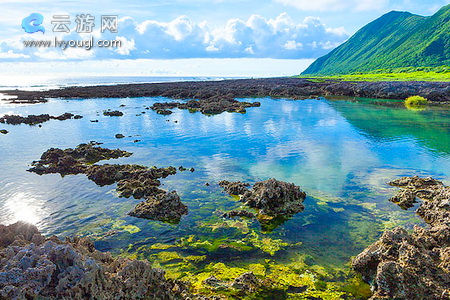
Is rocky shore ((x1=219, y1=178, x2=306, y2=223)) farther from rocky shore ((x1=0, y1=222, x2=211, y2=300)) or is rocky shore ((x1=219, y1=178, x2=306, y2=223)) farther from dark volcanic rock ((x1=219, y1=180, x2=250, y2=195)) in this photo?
rocky shore ((x1=0, y1=222, x2=211, y2=300))

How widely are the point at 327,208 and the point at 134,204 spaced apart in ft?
37.7

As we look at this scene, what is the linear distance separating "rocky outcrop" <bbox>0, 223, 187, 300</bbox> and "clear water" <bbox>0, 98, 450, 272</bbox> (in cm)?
426

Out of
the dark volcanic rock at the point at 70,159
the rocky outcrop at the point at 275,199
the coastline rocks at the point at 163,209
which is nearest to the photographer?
the coastline rocks at the point at 163,209

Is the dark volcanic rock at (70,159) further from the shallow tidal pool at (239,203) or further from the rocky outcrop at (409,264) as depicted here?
the rocky outcrop at (409,264)

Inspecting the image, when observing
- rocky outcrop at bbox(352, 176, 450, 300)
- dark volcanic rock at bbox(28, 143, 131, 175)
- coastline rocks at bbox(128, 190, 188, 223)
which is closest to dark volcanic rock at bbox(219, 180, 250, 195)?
coastline rocks at bbox(128, 190, 188, 223)

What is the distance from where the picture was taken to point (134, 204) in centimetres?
1756

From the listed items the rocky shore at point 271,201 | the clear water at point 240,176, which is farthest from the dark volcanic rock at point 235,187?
the rocky shore at point 271,201

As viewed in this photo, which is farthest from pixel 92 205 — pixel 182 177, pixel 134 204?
pixel 182 177

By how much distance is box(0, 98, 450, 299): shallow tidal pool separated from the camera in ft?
38.6

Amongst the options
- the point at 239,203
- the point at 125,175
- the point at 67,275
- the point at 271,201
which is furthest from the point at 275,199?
the point at 125,175

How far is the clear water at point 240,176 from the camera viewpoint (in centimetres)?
1408

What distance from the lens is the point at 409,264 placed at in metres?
9.60

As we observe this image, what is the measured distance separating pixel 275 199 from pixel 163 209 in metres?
6.33

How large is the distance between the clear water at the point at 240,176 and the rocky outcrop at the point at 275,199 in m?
0.71
